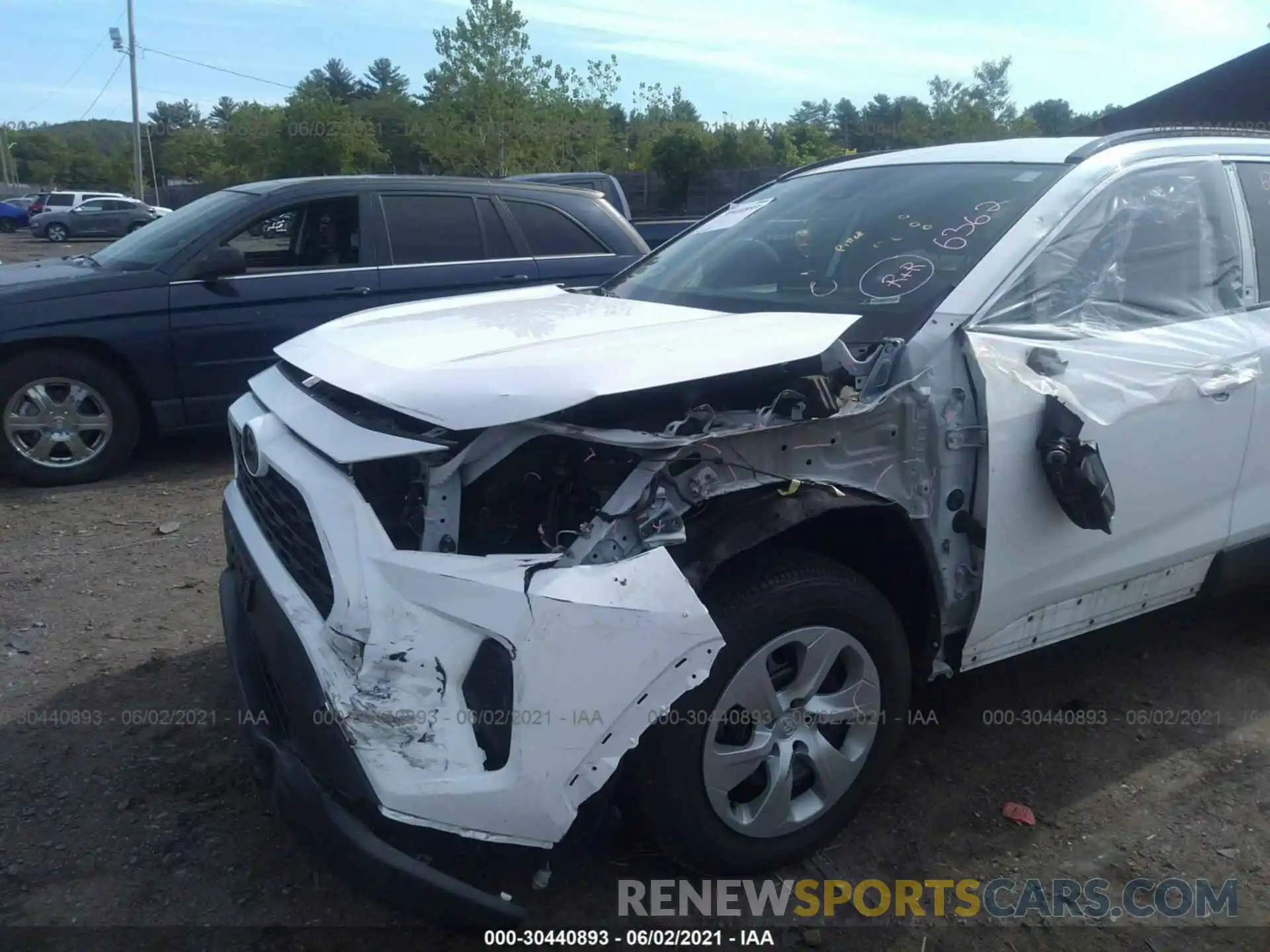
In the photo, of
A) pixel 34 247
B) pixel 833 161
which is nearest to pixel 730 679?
pixel 833 161

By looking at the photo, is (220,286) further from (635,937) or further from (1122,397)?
(1122,397)

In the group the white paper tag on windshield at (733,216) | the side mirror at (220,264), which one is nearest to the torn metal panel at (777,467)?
the white paper tag on windshield at (733,216)

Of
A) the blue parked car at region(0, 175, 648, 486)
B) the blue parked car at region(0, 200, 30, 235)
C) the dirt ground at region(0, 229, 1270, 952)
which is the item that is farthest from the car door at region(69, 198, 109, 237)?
the dirt ground at region(0, 229, 1270, 952)

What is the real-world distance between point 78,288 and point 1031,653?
5333 millimetres

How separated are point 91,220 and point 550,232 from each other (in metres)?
34.6

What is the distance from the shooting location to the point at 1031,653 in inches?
152

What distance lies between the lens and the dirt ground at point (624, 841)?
2.41 meters

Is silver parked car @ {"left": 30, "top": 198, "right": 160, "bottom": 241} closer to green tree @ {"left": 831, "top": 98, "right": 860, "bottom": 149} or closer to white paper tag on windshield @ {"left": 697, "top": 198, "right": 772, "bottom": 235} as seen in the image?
green tree @ {"left": 831, "top": 98, "right": 860, "bottom": 149}

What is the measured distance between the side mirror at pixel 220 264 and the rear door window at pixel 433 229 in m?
0.97

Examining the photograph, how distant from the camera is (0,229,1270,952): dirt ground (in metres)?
2.41

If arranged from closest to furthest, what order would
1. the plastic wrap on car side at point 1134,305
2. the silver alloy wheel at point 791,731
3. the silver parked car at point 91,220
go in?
1. the silver alloy wheel at point 791,731
2. the plastic wrap on car side at point 1134,305
3. the silver parked car at point 91,220

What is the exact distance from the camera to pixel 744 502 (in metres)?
2.28

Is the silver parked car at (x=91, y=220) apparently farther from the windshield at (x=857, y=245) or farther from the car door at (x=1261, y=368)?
the car door at (x=1261, y=368)

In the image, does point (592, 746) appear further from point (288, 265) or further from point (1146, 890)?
point (288, 265)
